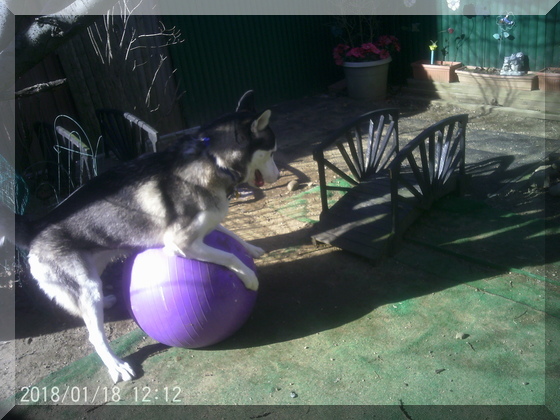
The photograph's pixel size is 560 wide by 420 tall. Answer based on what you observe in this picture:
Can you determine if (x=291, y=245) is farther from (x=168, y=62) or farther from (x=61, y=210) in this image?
(x=168, y=62)

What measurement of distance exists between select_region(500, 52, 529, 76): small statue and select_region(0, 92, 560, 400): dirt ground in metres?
0.80

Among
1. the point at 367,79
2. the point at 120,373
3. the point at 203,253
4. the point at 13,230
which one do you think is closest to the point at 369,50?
the point at 367,79

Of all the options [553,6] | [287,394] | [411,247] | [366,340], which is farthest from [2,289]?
[553,6]

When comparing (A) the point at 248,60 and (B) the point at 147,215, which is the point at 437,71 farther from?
(B) the point at 147,215

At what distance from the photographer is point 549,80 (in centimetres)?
871

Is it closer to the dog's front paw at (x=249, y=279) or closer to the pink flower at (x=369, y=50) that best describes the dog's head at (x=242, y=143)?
the dog's front paw at (x=249, y=279)

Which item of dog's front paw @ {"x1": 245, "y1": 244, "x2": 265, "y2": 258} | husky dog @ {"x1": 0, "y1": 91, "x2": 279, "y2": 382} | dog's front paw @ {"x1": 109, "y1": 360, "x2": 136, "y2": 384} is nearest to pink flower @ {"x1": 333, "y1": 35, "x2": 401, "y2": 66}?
dog's front paw @ {"x1": 245, "y1": 244, "x2": 265, "y2": 258}

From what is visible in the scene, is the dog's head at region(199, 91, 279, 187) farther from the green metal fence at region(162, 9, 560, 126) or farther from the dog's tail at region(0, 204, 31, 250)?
the green metal fence at region(162, 9, 560, 126)

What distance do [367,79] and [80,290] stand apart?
8041 millimetres

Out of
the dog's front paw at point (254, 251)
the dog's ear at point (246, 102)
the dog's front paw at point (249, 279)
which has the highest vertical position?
the dog's ear at point (246, 102)

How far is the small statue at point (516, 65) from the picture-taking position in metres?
9.23

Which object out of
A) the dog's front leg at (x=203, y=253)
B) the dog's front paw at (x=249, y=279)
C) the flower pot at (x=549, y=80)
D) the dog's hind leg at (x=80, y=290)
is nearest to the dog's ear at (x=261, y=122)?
the dog's front leg at (x=203, y=253)

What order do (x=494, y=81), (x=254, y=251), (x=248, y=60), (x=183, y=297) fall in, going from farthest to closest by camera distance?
(x=248, y=60), (x=494, y=81), (x=254, y=251), (x=183, y=297)

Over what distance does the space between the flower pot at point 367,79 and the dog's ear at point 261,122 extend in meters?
7.05
